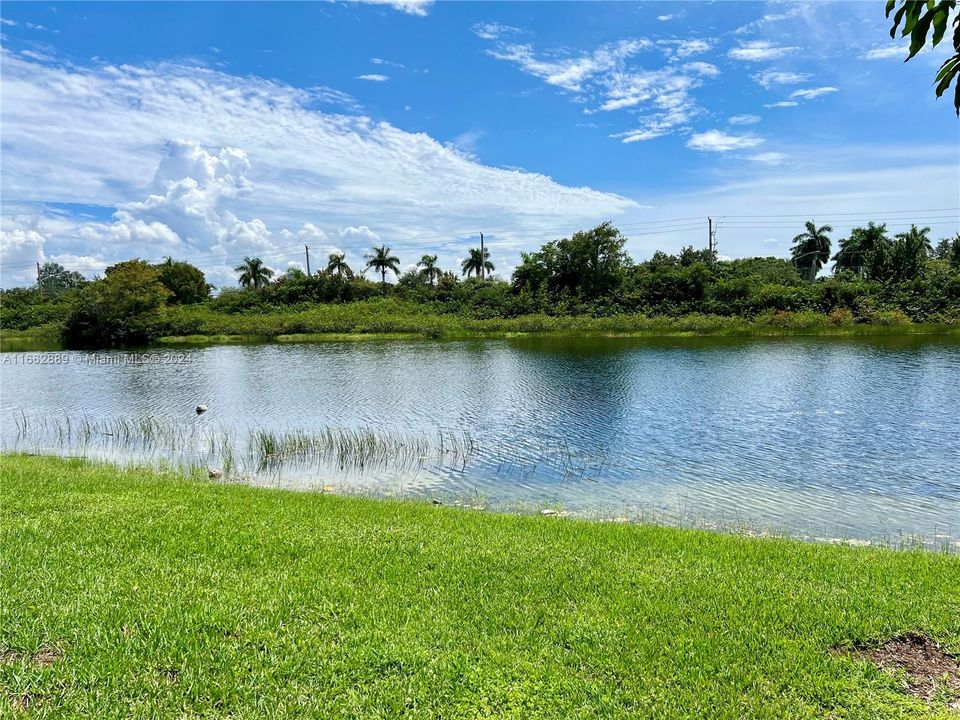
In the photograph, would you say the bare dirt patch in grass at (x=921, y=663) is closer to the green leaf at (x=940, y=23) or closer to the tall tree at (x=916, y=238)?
the green leaf at (x=940, y=23)

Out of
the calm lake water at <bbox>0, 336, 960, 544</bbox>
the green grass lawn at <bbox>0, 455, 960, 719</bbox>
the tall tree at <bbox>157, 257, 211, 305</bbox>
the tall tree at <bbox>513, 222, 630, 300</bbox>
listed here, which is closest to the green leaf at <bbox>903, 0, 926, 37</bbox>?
the green grass lawn at <bbox>0, 455, 960, 719</bbox>

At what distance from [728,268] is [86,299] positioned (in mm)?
79231

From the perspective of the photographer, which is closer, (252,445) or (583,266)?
(252,445)

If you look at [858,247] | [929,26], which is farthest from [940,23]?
[858,247]

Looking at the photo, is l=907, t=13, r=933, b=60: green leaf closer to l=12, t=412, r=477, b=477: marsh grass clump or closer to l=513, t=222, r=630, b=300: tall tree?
l=12, t=412, r=477, b=477: marsh grass clump

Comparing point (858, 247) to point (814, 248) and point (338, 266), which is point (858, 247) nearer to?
point (814, 248)

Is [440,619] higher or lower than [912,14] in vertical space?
lower

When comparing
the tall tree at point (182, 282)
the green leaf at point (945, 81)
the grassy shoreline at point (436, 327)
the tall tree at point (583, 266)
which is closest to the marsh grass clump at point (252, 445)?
the green leaf at point (945, 81)

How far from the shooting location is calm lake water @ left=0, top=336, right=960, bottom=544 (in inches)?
499

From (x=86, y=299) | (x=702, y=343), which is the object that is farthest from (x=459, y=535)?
(x=86, y=299)

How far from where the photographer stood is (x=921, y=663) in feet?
15.7

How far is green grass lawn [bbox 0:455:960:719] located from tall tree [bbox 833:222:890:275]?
8657cm

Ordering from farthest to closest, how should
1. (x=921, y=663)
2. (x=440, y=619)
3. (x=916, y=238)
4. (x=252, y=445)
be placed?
(x=916, y=238), (x=252, y=445), (x=440, y=619), (x=921, y=663)

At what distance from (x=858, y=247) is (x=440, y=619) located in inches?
3766
